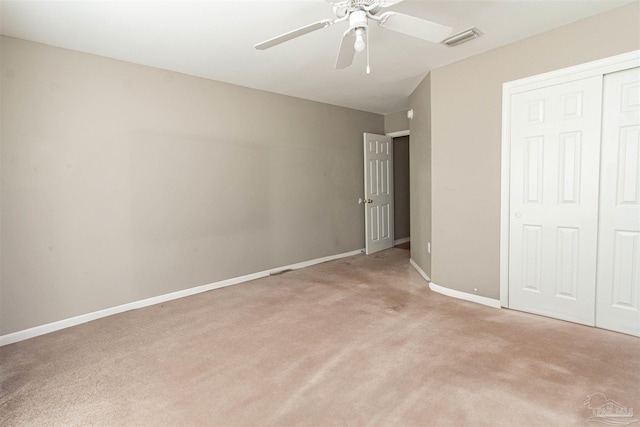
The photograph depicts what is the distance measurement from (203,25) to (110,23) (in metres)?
0.67

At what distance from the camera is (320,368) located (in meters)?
2.22

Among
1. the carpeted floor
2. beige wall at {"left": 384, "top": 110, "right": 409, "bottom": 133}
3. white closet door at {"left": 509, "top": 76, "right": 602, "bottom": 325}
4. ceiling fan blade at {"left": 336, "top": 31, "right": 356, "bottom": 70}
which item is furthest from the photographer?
beige wall at {"left": 384, "top": 110, "right": 409, "bottom": 133}

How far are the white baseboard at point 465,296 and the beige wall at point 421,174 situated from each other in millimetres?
270

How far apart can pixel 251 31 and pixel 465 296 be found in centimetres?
316

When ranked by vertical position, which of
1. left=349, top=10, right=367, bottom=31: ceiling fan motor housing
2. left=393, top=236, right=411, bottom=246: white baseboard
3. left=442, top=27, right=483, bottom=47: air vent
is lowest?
left=393, top=236, right=411, bottom=246: white baseboard

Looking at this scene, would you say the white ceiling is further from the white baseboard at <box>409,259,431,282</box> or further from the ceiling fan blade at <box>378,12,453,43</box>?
the white baseboard at <box>409,259,431,282</box>

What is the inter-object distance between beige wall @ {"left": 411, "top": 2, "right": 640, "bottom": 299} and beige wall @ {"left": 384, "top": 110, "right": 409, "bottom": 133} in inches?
72.3

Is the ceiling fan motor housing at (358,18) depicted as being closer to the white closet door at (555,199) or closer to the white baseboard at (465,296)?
the white closet door at (555,199)

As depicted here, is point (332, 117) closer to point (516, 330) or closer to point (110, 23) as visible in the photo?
point (110, 23)

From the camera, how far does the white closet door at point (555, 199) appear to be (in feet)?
8.86

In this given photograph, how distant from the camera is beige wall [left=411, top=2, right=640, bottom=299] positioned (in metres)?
Result: 2.84
